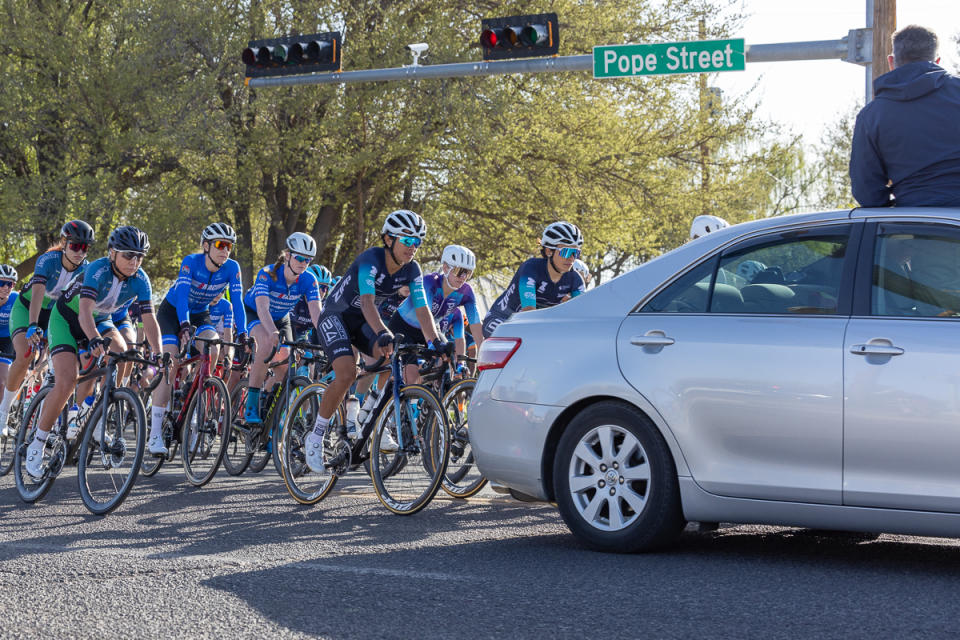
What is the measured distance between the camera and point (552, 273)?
10.5 m

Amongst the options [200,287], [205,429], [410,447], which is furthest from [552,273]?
[200,287]

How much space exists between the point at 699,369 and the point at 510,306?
4887 mm

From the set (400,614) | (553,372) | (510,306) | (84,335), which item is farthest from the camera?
(510,306)

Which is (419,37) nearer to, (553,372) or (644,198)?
(644,198)

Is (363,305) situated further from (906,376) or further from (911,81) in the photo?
(906,376)

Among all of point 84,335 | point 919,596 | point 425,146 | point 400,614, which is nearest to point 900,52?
point 919,596

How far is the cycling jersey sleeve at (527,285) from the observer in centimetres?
1008

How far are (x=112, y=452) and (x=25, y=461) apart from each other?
91 cm

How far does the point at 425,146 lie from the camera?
24344 millimetres

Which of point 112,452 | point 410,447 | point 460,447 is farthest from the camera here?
point 112,452

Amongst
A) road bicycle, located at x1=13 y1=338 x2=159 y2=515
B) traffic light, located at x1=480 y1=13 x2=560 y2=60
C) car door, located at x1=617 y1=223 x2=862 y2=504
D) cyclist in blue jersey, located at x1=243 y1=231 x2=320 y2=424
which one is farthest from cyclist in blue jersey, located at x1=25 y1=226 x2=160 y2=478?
traffic light, located at x1=480 y1=13 x2=560 y2=60

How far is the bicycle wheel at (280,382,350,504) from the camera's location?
8.83m

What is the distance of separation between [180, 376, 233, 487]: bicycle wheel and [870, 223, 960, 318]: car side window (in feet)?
18.7

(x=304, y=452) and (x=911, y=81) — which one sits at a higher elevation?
(x=911, y=81)
